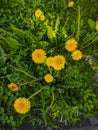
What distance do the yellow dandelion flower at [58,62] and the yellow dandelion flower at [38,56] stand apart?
96 millimetres

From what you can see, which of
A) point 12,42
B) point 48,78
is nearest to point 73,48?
point 48,78

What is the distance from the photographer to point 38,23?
3.16 meters

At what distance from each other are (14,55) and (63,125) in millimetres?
717

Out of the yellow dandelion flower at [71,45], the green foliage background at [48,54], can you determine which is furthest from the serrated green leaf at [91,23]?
the yellow dandelion flower at [71,45]

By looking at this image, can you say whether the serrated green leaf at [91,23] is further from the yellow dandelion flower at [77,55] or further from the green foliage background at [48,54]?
the yellow dandelion flower at [77,55]

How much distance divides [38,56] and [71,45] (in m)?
0.29

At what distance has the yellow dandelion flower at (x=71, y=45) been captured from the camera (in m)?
2.82

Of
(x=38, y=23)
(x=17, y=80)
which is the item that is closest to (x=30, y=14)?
(x=38, y=23)

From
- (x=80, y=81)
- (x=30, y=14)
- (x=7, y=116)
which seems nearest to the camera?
(x=7, y=116)

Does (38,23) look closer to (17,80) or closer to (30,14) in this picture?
(30,14)

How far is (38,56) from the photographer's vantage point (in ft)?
9.07

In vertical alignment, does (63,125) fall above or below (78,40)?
below

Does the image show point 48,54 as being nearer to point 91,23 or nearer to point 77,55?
point 77,55

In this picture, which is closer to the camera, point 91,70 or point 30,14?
point 91,70
